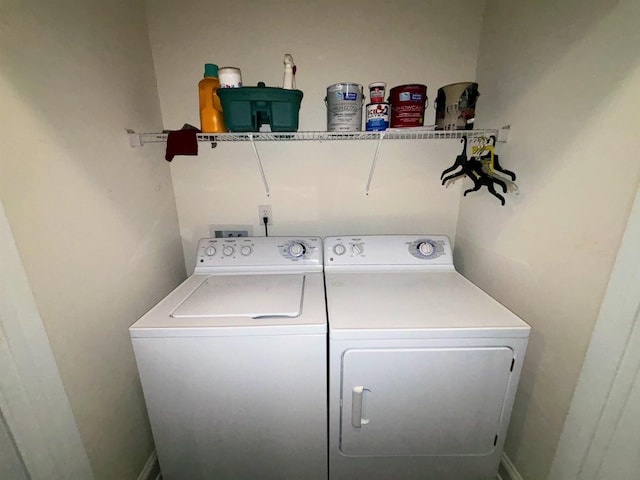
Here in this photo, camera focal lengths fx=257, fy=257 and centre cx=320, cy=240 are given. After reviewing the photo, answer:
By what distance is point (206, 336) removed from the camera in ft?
3.35

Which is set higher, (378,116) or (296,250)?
(378,116)

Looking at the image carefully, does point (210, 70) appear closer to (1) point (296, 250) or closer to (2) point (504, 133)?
(1) point (296, 250)

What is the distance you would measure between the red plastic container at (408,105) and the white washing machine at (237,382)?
1.03 metres

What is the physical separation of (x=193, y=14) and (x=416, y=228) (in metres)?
1.96

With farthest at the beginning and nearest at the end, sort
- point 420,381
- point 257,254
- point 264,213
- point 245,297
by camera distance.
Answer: point 264,213
point 257,254
point 245,297
point 420,381

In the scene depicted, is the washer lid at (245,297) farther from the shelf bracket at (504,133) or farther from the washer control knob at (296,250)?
the shelf bracket at (504,133)

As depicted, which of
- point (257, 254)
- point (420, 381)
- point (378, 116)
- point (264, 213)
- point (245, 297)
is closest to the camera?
point (420, 381)

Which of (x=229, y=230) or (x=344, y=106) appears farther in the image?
(x=229, y=230)

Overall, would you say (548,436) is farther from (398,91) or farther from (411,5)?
(411,5)

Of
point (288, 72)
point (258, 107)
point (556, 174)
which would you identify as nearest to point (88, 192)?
point (258, 107)

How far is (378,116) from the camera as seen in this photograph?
136 centimetres

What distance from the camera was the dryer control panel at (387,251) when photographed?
1.62 m

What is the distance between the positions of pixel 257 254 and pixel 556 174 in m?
1.53

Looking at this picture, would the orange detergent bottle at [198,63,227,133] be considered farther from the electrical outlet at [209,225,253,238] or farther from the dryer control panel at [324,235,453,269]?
the dryer control panel at [324,235,453,269]
